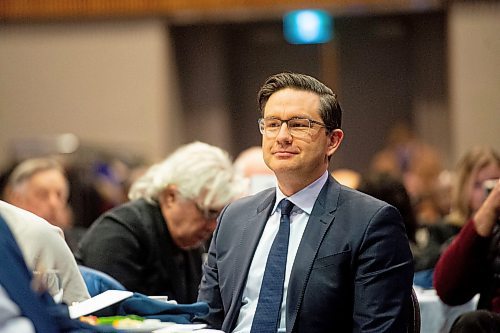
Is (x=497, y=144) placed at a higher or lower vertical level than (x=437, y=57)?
lower

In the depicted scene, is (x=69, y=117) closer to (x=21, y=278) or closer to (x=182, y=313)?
(x=182, y=313)

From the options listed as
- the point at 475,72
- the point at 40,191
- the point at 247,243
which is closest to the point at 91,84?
the point at 475,72

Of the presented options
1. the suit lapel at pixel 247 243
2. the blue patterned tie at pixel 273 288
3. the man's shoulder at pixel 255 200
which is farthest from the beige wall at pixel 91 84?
the blue patterned tie at pixel 273 288

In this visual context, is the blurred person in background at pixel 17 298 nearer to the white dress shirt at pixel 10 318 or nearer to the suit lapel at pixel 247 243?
the white dress shirt at pixel 10 318

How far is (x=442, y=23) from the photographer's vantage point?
43.0 ft

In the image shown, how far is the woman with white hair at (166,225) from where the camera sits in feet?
16.5

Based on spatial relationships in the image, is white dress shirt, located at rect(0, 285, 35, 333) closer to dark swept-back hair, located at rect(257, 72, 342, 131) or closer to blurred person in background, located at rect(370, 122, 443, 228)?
dark swept-back hair, located at rect(257, 72, 342, 131)

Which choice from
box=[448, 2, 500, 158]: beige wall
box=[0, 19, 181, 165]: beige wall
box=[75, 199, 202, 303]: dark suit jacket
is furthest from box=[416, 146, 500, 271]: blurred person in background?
box=[0, 19, 181, 165]: beige wall

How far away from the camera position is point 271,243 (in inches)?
149

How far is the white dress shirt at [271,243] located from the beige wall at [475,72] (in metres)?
8.08

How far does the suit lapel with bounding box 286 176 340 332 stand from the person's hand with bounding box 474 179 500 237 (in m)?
1.20

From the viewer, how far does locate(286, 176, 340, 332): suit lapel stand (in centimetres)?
357

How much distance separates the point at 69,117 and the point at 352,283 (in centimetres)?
927

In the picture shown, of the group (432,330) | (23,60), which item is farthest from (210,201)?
(23,60)
